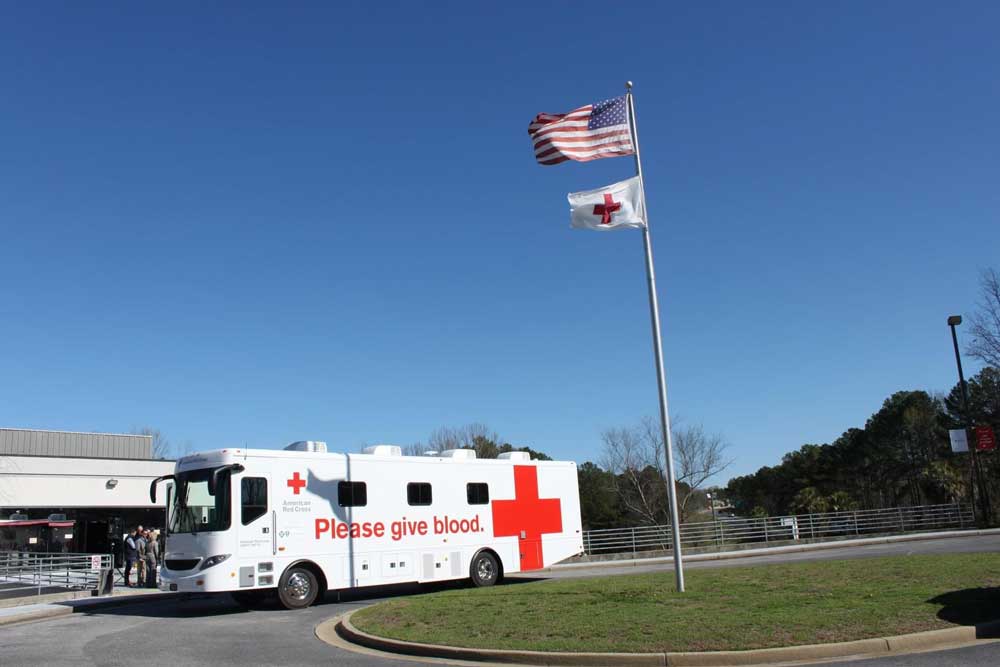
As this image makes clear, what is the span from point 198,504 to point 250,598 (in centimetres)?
281

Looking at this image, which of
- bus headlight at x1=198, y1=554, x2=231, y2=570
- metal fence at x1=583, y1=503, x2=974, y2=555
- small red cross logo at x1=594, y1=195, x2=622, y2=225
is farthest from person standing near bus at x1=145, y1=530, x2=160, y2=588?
small red cross logo at x1=594, y1=195, x2=622, y2=225

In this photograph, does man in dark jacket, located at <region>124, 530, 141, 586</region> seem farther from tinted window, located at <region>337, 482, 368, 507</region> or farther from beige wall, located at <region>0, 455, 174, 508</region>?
beige wall, located at <region>0, 455, 174, 508</region>

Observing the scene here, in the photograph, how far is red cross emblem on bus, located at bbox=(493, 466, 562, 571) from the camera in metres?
20.2

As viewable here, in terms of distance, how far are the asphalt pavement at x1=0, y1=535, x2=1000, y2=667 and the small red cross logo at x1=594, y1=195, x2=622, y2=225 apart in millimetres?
8106

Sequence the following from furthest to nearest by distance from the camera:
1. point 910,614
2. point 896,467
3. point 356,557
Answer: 1. point 896,467
2. point 356,557
3. point 910,614

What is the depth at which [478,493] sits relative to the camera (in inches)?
778

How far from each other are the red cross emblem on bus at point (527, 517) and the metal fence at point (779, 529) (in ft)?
33.6

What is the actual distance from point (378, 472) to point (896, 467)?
177 feet

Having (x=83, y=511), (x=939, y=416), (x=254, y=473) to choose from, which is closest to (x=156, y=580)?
(x=254, y=473)

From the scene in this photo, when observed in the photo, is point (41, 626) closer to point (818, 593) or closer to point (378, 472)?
point (378, 472)

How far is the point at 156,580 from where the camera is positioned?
23266mm

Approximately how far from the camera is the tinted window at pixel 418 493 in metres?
18.5

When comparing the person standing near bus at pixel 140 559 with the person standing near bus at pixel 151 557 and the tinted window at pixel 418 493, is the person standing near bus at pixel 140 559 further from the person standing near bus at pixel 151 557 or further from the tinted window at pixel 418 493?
the tinted window at pixel 418 493

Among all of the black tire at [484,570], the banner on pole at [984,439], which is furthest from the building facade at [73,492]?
the banner on pole at [984,439]
